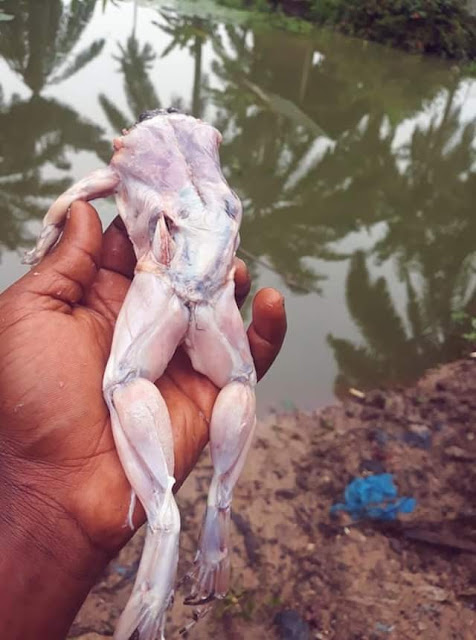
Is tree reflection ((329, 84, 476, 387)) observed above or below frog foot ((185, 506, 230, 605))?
below

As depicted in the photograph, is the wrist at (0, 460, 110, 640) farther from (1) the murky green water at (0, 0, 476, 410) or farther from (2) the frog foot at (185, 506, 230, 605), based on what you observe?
→ (1) the murky green water at (0, 0, 476, 410)

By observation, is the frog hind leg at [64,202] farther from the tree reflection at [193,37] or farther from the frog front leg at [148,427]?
the tree reflection at [193,37]

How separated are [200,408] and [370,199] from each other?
22.7ft

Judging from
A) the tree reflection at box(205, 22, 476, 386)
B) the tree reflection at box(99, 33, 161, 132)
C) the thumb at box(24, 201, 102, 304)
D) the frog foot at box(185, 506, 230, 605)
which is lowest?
the tree reflection at box(205, 22, 476, 386)

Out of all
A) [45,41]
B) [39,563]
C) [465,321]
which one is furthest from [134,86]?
[39,563]

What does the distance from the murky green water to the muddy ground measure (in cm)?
80

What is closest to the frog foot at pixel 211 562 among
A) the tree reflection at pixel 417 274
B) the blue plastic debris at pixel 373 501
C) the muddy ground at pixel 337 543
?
the muddy ground at pixel 337 543

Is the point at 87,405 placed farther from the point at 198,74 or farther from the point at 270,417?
the point at 198,74

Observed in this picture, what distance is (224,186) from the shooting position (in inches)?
117

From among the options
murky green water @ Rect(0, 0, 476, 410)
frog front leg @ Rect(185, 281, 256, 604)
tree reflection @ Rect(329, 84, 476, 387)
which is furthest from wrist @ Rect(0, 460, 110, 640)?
tree reflection @ Rect(329, 84, 476, 387)

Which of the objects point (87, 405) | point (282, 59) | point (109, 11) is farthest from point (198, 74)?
point (87, 405)

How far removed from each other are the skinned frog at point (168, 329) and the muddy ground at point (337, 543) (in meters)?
1.43

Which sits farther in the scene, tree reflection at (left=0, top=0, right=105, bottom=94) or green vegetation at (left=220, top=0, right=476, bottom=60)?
green vegetation at (left=220, top=0, right=476, bottom=60)

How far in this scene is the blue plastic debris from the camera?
14.1 ft
